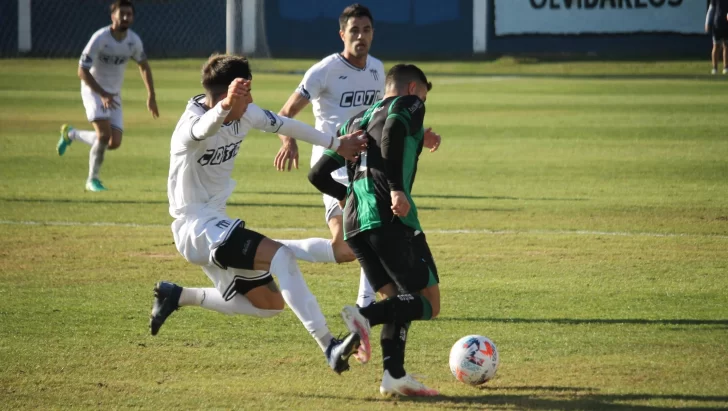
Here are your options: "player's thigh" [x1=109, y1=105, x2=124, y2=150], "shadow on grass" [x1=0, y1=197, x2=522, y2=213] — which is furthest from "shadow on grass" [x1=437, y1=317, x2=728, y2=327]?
"player's thigh" [x1=109, y1=105, x2=124, y2=150]

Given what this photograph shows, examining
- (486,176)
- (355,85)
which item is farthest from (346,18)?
(486,176)

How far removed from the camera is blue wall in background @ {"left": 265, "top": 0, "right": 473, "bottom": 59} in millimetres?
38625

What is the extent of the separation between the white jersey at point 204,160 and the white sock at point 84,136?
28.2 ft

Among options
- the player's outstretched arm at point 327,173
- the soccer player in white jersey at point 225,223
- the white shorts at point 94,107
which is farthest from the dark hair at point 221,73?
the white shorts at point 94,107

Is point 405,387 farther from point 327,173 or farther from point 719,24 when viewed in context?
point 719,24

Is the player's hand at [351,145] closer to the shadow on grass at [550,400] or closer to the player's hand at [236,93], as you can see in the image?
the player's hand at [236,93]

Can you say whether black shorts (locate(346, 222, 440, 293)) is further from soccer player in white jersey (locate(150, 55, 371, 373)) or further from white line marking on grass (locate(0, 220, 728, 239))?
white line marking on grass (locate(0, 220, 728, 239))

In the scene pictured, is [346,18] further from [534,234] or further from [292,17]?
[292,17]

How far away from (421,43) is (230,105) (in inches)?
1338

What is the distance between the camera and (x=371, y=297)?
7.21 m

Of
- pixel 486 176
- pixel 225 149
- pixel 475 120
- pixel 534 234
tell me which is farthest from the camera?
pixel 475 120

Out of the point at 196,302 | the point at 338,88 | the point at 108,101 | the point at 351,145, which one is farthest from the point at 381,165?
the point at 108,101

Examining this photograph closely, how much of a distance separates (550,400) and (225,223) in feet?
6.64

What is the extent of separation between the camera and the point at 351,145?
5.65 m
